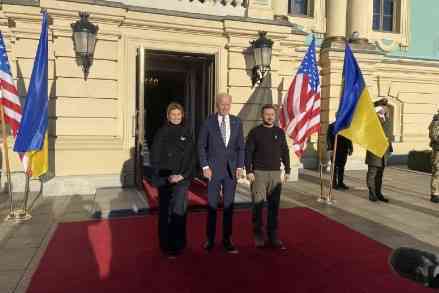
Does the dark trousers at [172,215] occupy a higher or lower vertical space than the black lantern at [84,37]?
lower

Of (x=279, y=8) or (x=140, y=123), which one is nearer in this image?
(x=140, y=123)

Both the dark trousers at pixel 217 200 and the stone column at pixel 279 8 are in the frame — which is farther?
the stone column at pixel 279 8

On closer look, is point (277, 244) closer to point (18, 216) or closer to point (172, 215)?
point (172, 215)

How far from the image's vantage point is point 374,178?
739 centimetres

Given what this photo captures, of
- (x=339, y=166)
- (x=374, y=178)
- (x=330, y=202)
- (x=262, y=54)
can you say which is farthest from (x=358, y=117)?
(x=262, y=54)

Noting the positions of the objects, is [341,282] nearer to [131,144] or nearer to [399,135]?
[131,144]

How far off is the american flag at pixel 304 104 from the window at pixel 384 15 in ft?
29.1

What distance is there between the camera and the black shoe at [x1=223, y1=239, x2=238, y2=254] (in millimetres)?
4379

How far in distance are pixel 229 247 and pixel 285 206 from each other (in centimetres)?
268

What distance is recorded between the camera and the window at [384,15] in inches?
580

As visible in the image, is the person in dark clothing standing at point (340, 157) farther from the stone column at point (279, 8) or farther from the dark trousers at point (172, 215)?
the dark trousers at point (172, 215)

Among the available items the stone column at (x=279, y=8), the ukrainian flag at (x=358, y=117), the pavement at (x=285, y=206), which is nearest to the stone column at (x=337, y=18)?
the stone column at (x=279, y=8)

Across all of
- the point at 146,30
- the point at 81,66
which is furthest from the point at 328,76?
the point at 81,66

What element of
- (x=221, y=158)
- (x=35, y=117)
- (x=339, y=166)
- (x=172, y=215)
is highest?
(x=35, y=117)
